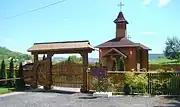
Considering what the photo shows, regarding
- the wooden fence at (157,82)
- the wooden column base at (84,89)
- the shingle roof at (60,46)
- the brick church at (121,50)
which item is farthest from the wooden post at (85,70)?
the brick church at (121,50)

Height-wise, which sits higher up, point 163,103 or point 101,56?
point 101,56

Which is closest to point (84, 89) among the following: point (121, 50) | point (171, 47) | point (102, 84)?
point (102, 84)

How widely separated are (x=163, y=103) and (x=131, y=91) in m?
3.56

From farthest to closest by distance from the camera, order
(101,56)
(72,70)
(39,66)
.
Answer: (101,56) < (39,66) < (72,70)

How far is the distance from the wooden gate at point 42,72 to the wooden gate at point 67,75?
34 centimetres

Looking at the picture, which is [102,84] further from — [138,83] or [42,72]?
[42,72]

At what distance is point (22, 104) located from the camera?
42.6 ft

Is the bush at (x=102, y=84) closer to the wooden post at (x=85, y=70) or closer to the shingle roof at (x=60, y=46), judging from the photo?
the wooden post at (x=85, y=70)

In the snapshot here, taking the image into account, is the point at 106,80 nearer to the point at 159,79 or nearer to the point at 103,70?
the point at 103,70

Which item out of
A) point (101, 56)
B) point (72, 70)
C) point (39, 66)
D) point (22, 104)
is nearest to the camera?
point (22, 104)

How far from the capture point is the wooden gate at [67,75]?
62.0 feet

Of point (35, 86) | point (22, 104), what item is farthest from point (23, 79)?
point (22, 104)

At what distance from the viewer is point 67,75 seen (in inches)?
763

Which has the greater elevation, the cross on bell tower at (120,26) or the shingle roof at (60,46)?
the cross on bell tower at (120,26)
